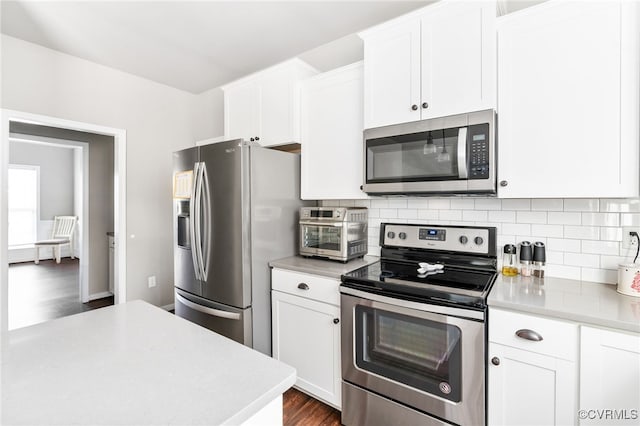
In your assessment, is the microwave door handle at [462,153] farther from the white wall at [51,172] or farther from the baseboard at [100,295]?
the white wall at [51,172]

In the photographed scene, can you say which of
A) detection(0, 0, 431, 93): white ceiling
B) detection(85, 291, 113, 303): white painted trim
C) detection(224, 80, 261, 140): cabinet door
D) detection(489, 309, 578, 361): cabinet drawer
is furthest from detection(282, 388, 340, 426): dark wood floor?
detection(85, 291, 113, 303): white painted trim

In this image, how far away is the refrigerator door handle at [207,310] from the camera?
6.93 feet

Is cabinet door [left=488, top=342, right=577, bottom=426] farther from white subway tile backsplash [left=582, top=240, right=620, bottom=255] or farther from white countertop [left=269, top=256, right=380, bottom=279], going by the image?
white countertop [left=269, top=256, right=380, bottom=279]

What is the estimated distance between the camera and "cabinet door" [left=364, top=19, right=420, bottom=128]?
1.81 m

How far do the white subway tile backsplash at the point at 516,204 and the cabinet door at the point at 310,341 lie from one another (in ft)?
3.84

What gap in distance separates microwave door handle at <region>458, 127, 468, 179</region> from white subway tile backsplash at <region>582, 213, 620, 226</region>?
2.22 feet

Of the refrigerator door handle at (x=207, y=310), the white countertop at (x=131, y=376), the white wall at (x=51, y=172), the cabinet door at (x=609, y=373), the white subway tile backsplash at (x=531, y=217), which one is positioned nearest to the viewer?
the white countertop at (x=131, y=376)

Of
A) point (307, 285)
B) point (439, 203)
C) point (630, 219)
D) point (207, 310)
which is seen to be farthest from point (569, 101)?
point (207, 310)

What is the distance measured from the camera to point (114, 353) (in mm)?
875

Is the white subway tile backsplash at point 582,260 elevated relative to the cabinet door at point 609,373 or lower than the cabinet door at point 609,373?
elevated

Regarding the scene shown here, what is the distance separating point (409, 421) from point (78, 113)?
3.57m

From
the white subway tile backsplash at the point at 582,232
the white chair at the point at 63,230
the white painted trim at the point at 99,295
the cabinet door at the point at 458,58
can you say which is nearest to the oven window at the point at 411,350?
the white subway tile backsplash at the point at 582,232

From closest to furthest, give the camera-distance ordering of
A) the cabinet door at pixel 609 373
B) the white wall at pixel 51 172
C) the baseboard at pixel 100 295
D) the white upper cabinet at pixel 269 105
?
the cabinet door at pixel 609 373, the white upper cabinet at pixel 269 105, the baseboard at pixel 100 295, the white wall at pixel 51 172

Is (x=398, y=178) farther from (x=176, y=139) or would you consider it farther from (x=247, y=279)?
(x=176, y=139)
